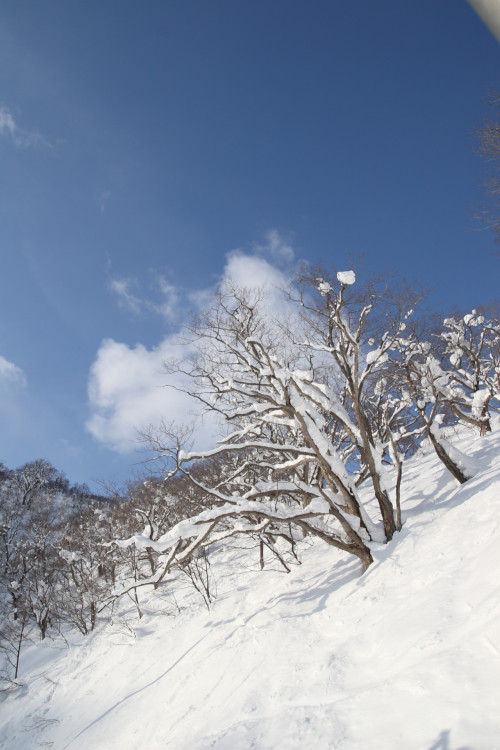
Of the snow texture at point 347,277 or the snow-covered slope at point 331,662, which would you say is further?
the snow texture at point 347,277

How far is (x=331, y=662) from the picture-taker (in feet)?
18.0

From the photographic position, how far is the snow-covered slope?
11.0ft

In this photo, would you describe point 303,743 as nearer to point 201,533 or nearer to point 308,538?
point 201,533

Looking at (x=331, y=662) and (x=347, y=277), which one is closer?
(x=331, y=662)

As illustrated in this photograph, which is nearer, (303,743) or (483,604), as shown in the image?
(303,743)

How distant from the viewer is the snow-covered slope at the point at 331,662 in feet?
11.0

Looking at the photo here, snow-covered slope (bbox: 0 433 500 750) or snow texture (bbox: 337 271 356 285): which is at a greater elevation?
snow texture (bbox: 337 271 356 285)

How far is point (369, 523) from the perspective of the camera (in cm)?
832

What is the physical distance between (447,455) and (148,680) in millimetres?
9949

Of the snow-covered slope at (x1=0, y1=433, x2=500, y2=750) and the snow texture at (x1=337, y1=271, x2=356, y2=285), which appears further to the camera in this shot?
the snow texture at (x1=337, y1=271, x2=356, y2=285)

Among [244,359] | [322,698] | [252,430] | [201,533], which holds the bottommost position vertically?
[322,698]

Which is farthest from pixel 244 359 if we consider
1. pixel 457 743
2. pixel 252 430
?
pixel 457 743

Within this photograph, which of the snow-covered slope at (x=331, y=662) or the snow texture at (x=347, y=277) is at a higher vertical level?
the snow texture at (x=347, y=277)

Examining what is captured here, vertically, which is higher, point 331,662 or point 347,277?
point 347,277
